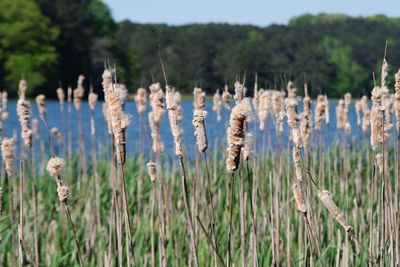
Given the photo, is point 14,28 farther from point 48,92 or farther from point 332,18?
point 332,18

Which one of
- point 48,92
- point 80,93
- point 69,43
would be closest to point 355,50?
point 69,43

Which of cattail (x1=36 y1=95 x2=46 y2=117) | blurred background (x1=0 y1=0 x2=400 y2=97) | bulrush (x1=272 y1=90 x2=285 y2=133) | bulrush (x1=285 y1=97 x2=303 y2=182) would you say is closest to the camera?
bulrush (x1=285 y1=97 x2=303 y2=182)

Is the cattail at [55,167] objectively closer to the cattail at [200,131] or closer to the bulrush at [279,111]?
the cattail at [200,131]

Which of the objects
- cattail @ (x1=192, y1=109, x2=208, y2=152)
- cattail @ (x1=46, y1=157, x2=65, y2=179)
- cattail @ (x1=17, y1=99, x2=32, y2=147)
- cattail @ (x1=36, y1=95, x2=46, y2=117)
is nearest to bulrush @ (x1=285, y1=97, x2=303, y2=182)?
cattail @ (x1=192, y1=109, x2=208, y2=152)

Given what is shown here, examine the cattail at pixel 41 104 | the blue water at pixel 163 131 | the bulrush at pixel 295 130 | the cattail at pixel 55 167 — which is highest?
the cattail at pixel 41 104

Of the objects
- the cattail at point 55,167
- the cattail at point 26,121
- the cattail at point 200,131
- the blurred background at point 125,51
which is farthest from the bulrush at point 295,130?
the blurred background at point 125,51

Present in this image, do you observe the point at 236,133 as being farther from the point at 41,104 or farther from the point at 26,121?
the point at 41,104

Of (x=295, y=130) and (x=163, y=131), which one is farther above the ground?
(x=295, y=130)

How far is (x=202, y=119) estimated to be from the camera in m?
1.96

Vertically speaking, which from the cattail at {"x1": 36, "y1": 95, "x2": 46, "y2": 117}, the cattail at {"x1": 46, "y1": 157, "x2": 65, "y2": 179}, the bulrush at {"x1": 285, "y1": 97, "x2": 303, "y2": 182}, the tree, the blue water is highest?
the tree

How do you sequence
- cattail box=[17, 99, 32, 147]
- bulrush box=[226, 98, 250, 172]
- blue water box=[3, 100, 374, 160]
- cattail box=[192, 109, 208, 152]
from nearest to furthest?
bulrush box=[226, 98, 250, 172]
cattail box=[192, 109, 208, 152]
cattail box=[17, 99, 32, 147]
blue water box=[3, 100, 374, 160]

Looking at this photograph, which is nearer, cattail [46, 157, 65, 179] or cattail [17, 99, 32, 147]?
cattail [46, 157, 65, 179]

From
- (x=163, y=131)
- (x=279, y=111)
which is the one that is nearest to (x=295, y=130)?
(x=279, y=111)

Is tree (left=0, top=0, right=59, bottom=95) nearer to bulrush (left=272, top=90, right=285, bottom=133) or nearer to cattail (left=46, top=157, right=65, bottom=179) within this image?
bulrush (left=272, top=90, right=285, bottom=133)
